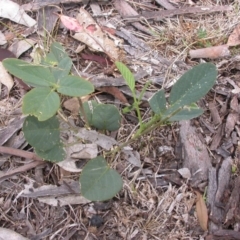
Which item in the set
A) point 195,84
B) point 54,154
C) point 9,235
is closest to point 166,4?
point 195,84

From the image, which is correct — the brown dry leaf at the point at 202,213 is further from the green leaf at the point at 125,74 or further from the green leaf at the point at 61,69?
the green leaf at the point at 61,69

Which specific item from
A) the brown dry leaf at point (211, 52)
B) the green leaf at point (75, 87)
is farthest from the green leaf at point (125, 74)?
the brown dry leaf at point (211, 52)

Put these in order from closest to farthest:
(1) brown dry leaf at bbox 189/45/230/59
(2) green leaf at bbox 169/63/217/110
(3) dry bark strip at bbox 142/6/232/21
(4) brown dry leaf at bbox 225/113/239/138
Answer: (2) green leaf at bbox 169/63/217/110 → (4) brown dry leaf at bbox 225/113/239/138 → (1) brown dry leaf at bbox 189/45/230/59 → (3) dry bark strip at bbox 142/6/232/21

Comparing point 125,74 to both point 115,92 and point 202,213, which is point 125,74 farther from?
point 202,213

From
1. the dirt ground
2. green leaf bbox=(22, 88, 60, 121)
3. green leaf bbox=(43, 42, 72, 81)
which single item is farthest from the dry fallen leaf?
green leaf bbox=(22, 88, 60, 121)

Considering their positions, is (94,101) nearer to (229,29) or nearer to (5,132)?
(5,132)

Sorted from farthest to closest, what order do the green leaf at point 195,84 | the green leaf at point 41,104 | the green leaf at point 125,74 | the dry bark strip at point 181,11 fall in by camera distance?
the dry bark strip at point 181,11 → the green leaf at point 125,74 → the green leaf at point 195,84 → the green leaf at point 41,104

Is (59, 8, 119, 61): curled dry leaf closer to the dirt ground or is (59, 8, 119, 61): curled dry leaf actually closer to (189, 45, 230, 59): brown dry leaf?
the dirt ground
